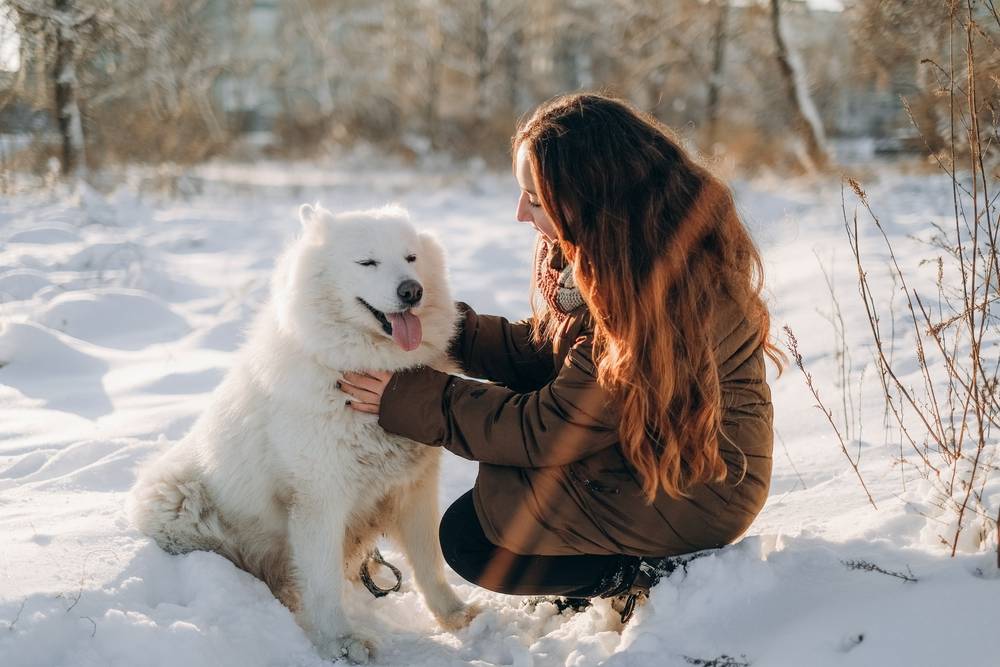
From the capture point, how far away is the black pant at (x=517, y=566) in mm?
2400

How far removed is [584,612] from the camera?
2629 mm

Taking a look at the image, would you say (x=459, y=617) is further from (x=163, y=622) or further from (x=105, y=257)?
(x=105, y=257)

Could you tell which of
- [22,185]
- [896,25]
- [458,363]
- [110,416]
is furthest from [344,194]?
[458,363]

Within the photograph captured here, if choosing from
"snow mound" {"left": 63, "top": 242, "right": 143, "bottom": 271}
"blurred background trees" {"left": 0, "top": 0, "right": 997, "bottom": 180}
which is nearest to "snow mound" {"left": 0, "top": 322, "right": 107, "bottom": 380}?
"snow mound" {"left": 63, "top": 242, "right": 143, "bottom": 271}

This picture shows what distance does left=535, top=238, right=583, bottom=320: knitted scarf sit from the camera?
250 centimetres

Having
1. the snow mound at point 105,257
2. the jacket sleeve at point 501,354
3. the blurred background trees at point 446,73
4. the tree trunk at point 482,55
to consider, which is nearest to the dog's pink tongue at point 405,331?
the jacket sleeve at point 501,354

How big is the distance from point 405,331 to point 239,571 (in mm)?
1002

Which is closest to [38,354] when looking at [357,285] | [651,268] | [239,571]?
[239,571]

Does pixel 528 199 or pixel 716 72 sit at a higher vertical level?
pixel 716 72

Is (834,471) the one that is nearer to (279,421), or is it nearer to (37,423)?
(279,421)

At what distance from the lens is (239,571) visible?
261 centimetres

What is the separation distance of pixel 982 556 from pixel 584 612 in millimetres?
1220

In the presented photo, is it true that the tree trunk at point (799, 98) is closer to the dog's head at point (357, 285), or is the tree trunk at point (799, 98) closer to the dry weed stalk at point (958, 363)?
the dry weed stalk at point (958, 363)

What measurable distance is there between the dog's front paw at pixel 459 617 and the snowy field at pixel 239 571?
0.07m
